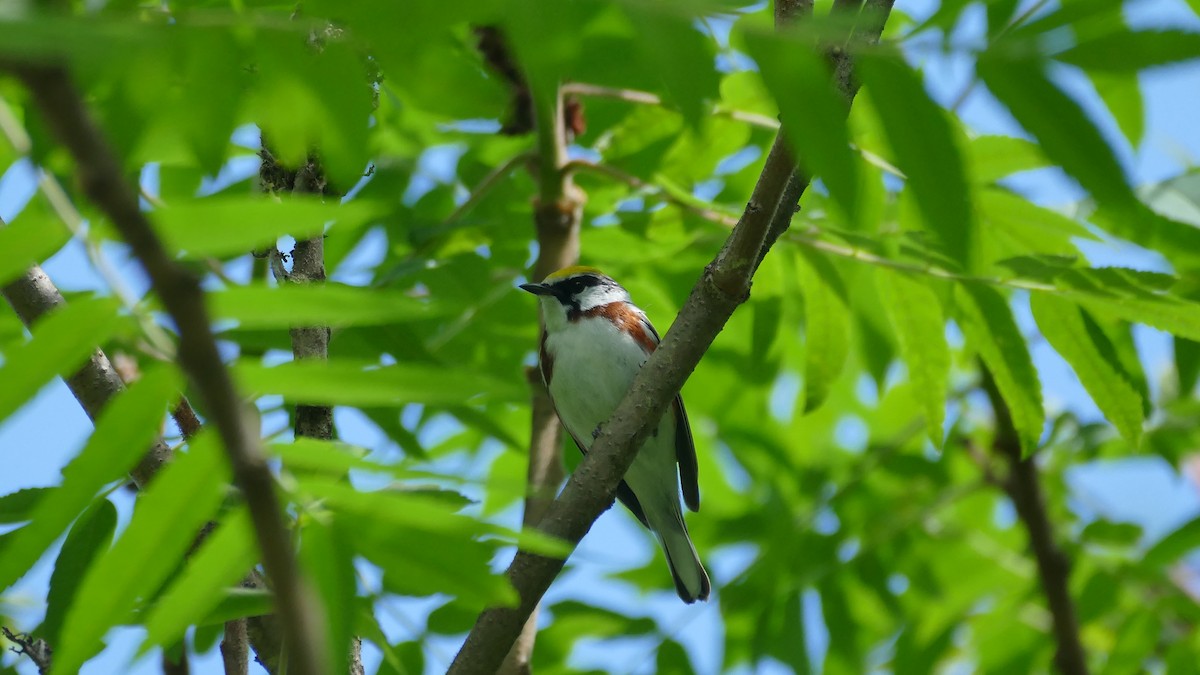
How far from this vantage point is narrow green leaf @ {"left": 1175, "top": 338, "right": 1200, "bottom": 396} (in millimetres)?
3547

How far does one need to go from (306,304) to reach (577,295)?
13.0ft

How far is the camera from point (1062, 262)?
2.91 m

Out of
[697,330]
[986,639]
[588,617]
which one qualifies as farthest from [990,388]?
[697,330]

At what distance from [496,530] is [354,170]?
0.54 metres

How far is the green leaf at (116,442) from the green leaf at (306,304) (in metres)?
0.13

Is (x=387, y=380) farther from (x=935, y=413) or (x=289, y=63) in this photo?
(x=935, y=413)

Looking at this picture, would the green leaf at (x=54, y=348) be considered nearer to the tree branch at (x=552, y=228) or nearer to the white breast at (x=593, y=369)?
the tree branch at (x=552, y=228)

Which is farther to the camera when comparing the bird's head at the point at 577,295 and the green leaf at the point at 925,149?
the bird's head at the point at 577,295

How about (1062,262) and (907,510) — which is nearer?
(1062,262)

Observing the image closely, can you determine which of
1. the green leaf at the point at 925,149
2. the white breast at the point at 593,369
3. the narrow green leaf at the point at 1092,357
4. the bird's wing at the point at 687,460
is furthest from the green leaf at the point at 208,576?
the white breast at the point at 593,369

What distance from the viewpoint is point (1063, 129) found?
1.40 metres

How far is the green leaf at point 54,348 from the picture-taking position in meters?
1.40

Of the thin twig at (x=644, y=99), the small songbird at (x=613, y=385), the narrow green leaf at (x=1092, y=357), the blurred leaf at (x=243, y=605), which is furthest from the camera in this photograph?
the small songbird at (x=613, y=385)

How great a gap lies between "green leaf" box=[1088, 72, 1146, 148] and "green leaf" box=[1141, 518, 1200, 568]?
172 centimetres
